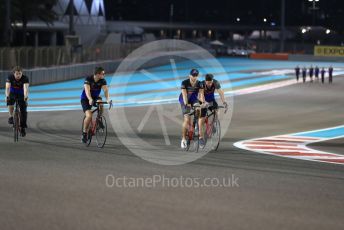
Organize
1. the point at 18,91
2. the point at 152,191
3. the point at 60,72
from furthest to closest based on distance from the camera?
1. the point at 60,72
2. the point at 18,91
3. the point at 152,191

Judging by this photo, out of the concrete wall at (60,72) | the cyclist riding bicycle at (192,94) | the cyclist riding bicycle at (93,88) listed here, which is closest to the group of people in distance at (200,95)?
the cyclist riding bicycle at (192,94)

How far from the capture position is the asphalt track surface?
8.39m

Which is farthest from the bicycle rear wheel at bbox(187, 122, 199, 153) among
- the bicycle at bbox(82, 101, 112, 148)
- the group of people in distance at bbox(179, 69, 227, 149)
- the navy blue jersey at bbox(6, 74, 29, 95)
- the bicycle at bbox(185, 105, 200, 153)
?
the navy blue jersey at bbox(6, 74, 29, 95)

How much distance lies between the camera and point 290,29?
13438cm

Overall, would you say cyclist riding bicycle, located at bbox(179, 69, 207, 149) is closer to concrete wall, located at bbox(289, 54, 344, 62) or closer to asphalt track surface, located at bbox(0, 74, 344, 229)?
asphalt track surface, located at bbox(0, 74, 344, 229)

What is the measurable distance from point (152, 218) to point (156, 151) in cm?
661

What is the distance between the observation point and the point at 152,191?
1024 cm

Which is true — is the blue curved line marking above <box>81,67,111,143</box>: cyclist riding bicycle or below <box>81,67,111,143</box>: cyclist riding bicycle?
below

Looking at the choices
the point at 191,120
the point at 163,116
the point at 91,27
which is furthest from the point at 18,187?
the point at 91,27

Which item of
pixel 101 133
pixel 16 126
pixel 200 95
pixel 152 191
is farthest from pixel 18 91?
pixel 152 191

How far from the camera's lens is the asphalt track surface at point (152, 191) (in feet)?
27.5

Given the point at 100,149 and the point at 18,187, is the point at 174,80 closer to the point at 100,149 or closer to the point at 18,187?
the point at 100,149

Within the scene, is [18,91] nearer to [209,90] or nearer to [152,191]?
[209,90]

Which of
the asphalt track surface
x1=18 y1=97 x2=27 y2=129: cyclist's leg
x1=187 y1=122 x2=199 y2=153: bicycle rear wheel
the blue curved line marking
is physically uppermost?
x1=18 y1=97 x2=27 y2=129: cyclist's leg
